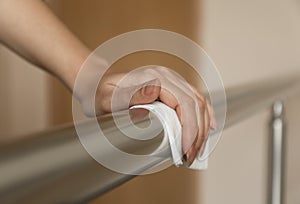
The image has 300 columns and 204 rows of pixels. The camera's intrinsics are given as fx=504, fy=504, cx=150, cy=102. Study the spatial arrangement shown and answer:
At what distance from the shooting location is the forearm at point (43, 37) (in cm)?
47

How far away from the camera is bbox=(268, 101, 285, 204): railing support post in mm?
852

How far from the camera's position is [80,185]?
21cm

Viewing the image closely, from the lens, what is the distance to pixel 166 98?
0.34m

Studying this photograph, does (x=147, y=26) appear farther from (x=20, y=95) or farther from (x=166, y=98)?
(x=166, y=98)

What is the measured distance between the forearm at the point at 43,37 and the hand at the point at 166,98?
62mm

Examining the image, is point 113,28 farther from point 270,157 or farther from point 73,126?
point 73,126

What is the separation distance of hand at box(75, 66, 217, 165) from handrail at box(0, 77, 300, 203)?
1.9 inches

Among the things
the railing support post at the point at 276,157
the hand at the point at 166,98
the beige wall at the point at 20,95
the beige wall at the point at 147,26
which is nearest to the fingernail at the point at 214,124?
the hand at the point at 166,98

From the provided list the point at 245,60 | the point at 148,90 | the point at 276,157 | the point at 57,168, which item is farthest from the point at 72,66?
the point at 245,60

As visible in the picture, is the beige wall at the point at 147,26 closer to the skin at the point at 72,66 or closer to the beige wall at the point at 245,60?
the beige wall at the point at 245,60

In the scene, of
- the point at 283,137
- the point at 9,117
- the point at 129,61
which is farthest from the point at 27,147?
the point at 9,117

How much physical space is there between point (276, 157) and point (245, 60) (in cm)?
40

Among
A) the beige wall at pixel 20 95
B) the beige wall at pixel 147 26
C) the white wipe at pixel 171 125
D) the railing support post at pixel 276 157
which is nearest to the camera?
the white wipe at pixel 171 125

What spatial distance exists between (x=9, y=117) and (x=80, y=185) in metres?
1.48
